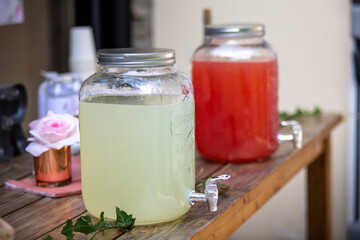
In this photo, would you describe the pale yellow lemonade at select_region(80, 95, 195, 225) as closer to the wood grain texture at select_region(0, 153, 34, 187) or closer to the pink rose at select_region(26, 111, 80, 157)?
the pink rose at select_region(26, 111, 80, 157)

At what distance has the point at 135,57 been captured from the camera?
32.3 inches

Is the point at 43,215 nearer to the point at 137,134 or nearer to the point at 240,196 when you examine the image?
the point at 137,134

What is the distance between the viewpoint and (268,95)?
3.99ft

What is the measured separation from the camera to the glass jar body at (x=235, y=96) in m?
1.19

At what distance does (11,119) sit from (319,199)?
42.8 inches

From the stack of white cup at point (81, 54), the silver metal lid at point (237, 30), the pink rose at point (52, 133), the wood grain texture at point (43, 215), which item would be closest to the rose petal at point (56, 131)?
the pink rose at point (52, 133)

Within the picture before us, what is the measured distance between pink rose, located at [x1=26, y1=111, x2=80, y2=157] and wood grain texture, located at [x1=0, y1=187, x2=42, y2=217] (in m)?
0.08

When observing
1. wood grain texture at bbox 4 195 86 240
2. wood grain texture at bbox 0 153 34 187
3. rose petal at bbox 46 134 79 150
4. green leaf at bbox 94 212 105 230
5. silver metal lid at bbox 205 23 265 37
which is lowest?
wood grain texture at bbox 4 195 86 240

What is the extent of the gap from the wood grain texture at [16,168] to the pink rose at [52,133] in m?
0.15

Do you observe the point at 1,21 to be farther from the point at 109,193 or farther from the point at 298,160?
the point at 109,193

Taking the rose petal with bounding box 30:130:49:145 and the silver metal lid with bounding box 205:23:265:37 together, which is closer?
the rose petal with bounding box 30:130:49:145

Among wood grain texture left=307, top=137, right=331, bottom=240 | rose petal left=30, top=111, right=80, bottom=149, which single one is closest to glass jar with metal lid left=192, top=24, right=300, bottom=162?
rose petal left=30, top=111, right=80, bottom=149

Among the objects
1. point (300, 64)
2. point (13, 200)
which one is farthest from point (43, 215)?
point (300, 64)

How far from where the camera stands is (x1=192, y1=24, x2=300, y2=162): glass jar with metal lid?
1184 millimetres
